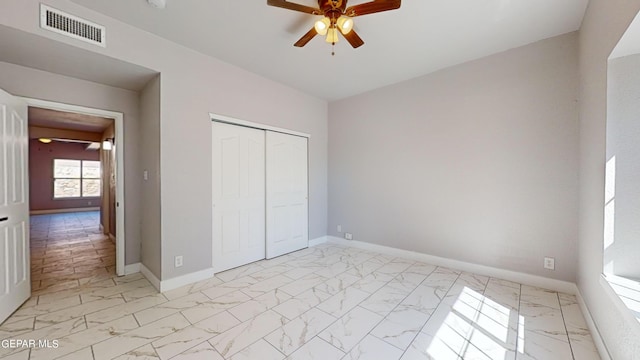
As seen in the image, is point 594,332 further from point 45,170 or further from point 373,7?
point 45,170

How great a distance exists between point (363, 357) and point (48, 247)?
597 cm

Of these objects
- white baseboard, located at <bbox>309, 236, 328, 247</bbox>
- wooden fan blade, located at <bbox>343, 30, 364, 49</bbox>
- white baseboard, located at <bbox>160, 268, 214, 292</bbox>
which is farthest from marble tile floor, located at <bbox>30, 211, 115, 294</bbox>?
wooden fan blade, located at <bbox>343, 30, 364, 49</bbox>

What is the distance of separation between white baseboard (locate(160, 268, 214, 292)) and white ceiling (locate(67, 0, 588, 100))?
2775mm

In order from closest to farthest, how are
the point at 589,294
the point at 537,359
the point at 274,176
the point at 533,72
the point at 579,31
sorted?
the point at 537,359, the point at 589,294, the point at 579,31, the point at 533,72, the point at 274,176

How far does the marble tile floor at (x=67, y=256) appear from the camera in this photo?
3.04 metres

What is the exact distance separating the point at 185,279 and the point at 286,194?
1893mm

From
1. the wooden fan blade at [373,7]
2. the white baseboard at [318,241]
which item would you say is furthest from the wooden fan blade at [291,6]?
the white baseboard at [318,241]

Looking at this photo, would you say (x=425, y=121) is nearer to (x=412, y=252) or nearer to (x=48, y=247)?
(x=412, y=252)

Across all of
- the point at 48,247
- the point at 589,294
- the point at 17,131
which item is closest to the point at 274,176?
the point at 17,131

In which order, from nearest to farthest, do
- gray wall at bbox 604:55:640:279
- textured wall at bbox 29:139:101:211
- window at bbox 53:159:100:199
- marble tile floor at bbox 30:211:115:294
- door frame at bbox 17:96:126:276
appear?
gray wall at bbox 604:55:640:279 → marble tile floor at bbox 30:211:115:294 → door frame at bbox 17:96:126:276 → textured wall at bbox 29:139:101:211 → window at bbox 53:159:100:199

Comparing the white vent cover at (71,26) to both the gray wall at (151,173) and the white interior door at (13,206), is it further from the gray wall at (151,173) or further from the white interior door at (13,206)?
the white interior door at (13,206)

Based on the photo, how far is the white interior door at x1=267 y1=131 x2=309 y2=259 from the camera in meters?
3.93

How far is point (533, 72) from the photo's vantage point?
2795mm

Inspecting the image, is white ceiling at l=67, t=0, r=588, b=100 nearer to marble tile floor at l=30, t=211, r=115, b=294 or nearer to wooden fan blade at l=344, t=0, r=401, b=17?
wooden fan blade at l=344, t=0, r=401, b=17
